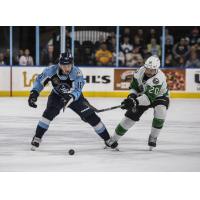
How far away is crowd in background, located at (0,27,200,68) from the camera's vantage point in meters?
12.4

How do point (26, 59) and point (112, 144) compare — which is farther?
point (26, 59)

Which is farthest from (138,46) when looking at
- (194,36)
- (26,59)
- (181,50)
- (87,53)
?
(26,59)

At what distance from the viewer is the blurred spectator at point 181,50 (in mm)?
12484

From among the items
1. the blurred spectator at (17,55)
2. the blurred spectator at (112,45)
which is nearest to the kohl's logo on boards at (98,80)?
the blurred spectator at (112,45)

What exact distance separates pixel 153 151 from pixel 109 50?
263 inches

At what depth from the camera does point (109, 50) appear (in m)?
12.6

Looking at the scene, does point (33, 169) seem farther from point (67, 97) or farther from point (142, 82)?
point (142, 82)

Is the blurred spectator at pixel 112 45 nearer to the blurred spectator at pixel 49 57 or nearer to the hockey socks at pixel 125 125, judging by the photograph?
the blurred spectator at pixel 49 57

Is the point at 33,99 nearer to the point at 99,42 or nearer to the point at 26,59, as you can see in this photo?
the point at 26,59

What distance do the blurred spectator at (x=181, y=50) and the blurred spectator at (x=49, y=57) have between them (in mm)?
2497

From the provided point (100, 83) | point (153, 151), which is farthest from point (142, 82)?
point (100, 83)

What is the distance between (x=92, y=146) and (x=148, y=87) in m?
0.96

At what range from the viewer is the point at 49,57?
1259cm

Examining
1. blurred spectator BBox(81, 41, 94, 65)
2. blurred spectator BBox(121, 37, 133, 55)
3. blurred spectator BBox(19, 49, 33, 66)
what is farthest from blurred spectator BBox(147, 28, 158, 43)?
blurred spectator BBox(19, 49, 33, 66)
